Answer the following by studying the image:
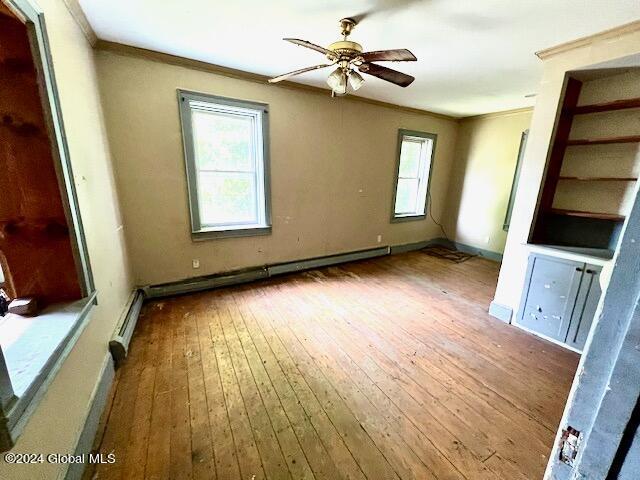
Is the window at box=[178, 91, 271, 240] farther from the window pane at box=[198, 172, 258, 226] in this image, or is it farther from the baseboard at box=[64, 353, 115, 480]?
the baseboard at box=[64, 353, 115, 480]

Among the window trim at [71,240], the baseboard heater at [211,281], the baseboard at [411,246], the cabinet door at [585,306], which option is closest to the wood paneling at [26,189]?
the window trim at [71,240]

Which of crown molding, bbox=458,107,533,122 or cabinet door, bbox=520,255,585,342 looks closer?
cabinet door, bbox=520,255,585,342

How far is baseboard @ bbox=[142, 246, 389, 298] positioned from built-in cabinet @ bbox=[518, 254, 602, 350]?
233 cm

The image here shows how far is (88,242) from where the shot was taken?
1579 mm

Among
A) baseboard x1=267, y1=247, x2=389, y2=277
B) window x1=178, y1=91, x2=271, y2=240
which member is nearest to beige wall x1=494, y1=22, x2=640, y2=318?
baseboard x1=267, y1=247, x2=389, y2=277

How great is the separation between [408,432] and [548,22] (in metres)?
2.80

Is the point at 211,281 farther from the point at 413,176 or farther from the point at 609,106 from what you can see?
the point at 609,106

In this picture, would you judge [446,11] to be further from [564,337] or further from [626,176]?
[564,337]

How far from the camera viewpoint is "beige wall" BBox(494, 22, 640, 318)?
1.85m

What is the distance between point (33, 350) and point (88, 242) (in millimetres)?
752

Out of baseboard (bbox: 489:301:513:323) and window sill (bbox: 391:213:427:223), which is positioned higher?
window sill (bbox: 391:213:427:223)

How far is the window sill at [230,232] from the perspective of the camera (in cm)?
300

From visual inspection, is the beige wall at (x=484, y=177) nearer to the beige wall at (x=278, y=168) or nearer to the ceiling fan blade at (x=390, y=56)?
the beige wall at (x=278, y=168)

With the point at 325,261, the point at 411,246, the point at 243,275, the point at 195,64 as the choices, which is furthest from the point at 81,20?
the point at 411,246
